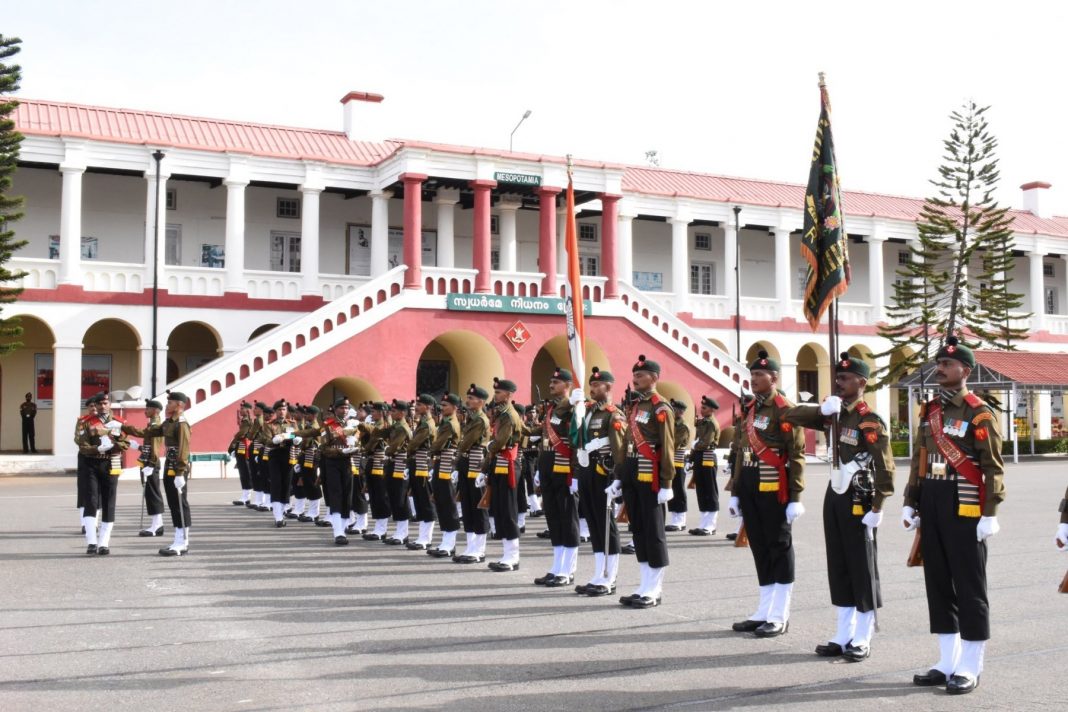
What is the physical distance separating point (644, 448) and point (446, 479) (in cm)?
447

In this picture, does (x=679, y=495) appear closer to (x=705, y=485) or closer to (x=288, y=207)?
(x=705, y=485)

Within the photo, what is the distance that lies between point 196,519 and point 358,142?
2170 centimetres

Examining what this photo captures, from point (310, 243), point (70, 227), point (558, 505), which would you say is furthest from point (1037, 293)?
point (558, 505)

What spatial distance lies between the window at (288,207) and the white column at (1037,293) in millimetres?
31402

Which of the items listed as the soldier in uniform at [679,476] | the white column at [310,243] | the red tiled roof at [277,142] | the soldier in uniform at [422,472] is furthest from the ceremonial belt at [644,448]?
the white column at [310,243]

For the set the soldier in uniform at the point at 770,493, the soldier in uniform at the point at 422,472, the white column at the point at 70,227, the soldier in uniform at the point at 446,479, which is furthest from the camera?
the white column at the point at 70,227

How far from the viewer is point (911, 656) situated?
7.80 metres

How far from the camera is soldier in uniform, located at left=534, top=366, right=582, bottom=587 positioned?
1131 centimetres

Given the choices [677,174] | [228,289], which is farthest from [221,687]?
[677,174]

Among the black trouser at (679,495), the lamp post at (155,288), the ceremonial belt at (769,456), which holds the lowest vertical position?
the black trouser at (679,495)

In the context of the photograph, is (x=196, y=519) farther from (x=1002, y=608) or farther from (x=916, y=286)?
(x=916, y=286)

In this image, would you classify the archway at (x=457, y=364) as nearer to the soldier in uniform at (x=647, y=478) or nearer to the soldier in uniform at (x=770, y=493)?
the soldier in uniform at (x=647, y=478)

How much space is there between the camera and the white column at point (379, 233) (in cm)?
→ 3403

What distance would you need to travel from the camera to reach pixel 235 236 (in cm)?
3228
